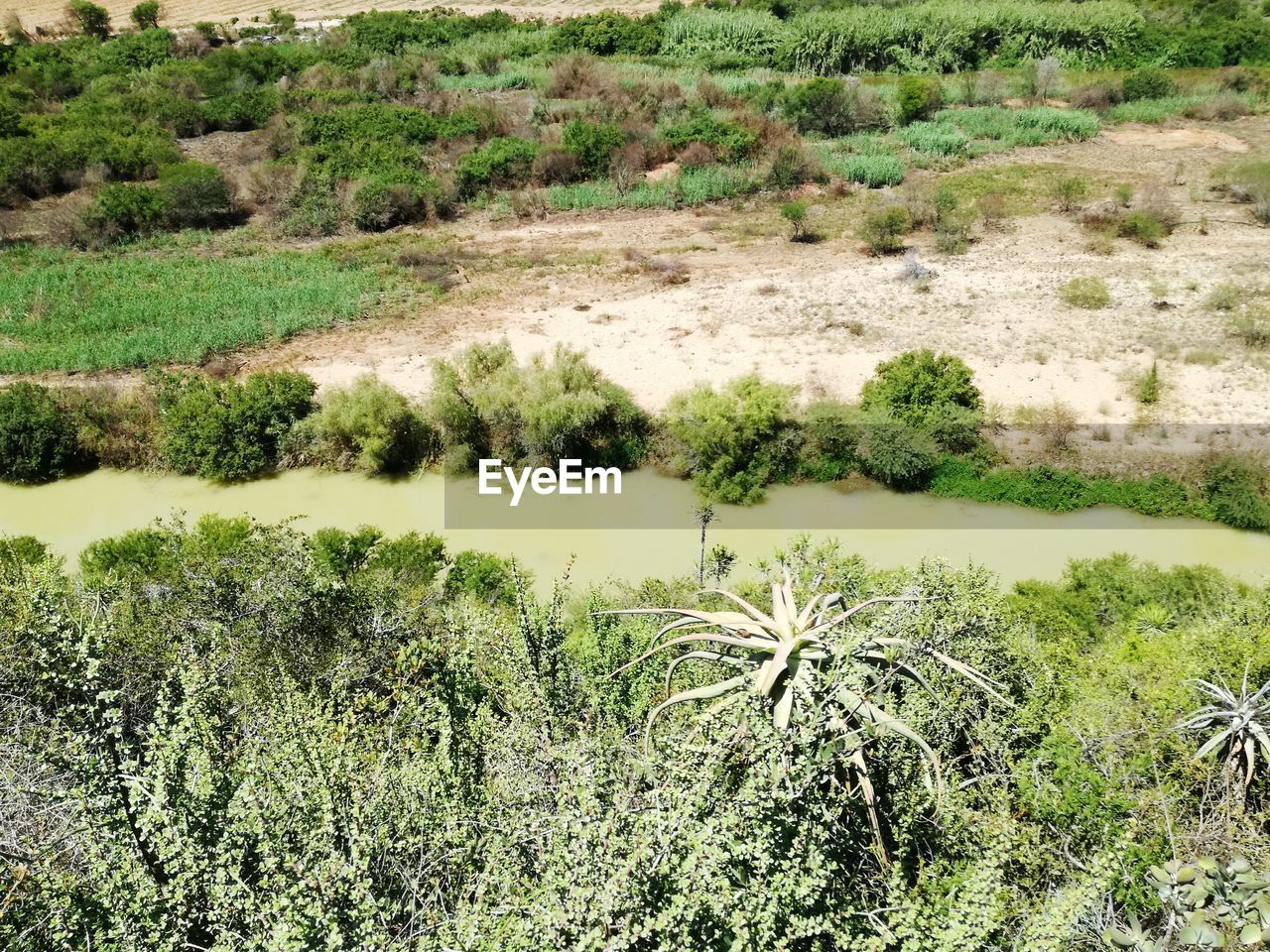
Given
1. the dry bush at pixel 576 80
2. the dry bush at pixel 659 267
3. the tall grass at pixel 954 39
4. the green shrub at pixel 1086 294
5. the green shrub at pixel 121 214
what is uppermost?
the tall grass at pixel 954 39

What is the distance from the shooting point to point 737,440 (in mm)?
18422

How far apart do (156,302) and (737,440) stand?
15.8 metres

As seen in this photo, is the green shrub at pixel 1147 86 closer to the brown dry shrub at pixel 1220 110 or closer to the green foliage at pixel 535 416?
the brown dry shrub at pixel 1220 110

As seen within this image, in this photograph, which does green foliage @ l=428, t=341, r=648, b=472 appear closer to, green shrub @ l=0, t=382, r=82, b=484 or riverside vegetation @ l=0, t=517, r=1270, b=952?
riverside vegetation @ l=0, t=517, r=1270, b=952

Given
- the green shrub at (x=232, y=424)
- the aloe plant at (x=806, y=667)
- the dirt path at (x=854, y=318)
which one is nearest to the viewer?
the aloe plant at (x=806, y=667)

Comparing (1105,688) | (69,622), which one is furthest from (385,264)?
(1105,688)

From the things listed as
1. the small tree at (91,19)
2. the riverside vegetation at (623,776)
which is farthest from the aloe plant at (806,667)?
the small tree at (91,19)

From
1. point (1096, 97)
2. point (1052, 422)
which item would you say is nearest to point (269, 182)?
point (1052, 422)

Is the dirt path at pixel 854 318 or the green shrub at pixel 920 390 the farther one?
the dirt path at pixel 854 318

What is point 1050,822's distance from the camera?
895 centimetres

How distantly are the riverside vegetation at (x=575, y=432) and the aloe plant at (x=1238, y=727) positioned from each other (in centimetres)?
831

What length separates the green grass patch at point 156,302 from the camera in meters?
22.7

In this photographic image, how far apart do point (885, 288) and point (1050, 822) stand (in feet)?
58.3

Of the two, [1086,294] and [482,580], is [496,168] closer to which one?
[1086,294]
